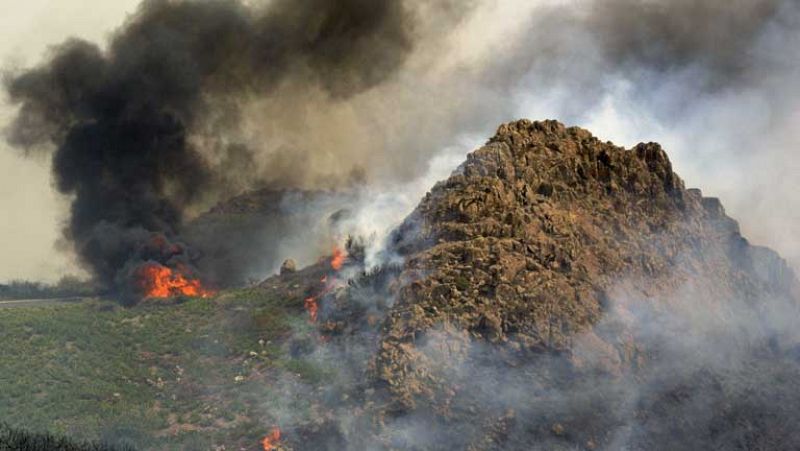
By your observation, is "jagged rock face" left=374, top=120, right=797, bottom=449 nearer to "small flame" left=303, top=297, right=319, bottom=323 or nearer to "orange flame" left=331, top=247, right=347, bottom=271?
"small flame" left=303, top=297, right=319, bottom=323

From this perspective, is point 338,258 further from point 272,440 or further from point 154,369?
point 272,440

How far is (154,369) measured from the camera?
8275cm

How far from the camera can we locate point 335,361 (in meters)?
76.1

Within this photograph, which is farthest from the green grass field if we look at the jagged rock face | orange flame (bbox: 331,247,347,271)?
the jagged rock face

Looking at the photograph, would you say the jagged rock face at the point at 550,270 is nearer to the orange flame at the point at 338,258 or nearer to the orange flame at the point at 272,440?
the orange flame at the point at 272,440

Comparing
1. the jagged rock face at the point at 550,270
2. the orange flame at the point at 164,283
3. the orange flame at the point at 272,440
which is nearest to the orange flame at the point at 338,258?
the orange flame at the point at 164,283

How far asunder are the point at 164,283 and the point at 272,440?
4434cm

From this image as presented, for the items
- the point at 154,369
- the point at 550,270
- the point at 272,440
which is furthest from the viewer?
the point at 154,369

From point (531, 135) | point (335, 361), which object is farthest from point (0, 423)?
point (531, 135)

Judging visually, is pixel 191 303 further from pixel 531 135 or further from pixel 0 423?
pixel 531 135

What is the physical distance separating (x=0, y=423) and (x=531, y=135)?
1811 inches

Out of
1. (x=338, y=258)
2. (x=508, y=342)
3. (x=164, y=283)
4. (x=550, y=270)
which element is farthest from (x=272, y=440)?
(x=164, y=283)

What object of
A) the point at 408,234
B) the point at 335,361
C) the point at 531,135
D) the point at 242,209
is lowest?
the point at 335,361

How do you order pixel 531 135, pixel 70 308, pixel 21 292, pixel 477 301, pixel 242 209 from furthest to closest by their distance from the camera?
pixel 242 209 → pixel 21 292 → pixel 70 308 → pixel 531 135 → pixel 477 301
